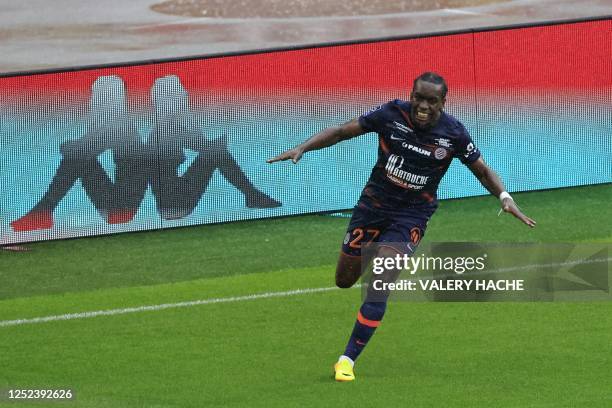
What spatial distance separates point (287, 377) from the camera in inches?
449

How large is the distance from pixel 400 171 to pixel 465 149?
532mm

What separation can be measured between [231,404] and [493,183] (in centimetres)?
274

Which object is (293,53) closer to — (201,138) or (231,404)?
(201,138)

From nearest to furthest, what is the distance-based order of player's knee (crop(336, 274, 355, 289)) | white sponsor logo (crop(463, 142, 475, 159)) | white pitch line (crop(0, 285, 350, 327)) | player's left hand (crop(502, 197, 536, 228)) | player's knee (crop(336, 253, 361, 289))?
player's left hand (crop(502, 197, 536, 228)) → white sponsor logo (crop(463, 142, 475, 159)) → player's knee (crop(336, 253, 361, 289)) → player's knee (crop(336, 274, 355, 289)) → white pitch line (crop(0, 285, 350, 327))

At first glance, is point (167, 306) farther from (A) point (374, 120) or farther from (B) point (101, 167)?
(A) point (374, 120)

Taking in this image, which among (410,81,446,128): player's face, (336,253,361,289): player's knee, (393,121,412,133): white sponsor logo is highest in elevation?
(410,81,446,128): player's face

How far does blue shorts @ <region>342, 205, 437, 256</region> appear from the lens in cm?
1151

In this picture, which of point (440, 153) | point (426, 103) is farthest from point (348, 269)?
point (426, 103)

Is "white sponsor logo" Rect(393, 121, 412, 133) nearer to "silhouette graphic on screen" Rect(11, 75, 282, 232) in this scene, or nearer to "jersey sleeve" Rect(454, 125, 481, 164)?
"jersey sleeve" Rect(454, 125, 481, 164)

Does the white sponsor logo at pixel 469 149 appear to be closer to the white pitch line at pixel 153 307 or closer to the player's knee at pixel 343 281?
the player's knee at pixel 343 281

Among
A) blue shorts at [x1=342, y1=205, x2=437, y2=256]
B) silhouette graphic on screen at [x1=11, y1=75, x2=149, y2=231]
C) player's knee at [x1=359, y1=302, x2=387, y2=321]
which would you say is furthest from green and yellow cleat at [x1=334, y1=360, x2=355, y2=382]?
silhouette graphic on screen at [x1=11, y1=75, x2=149, y2=231]

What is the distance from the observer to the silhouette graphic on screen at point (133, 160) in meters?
16.8

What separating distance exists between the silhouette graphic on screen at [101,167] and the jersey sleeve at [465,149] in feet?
20.5

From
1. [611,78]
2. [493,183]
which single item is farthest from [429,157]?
[611,78]
